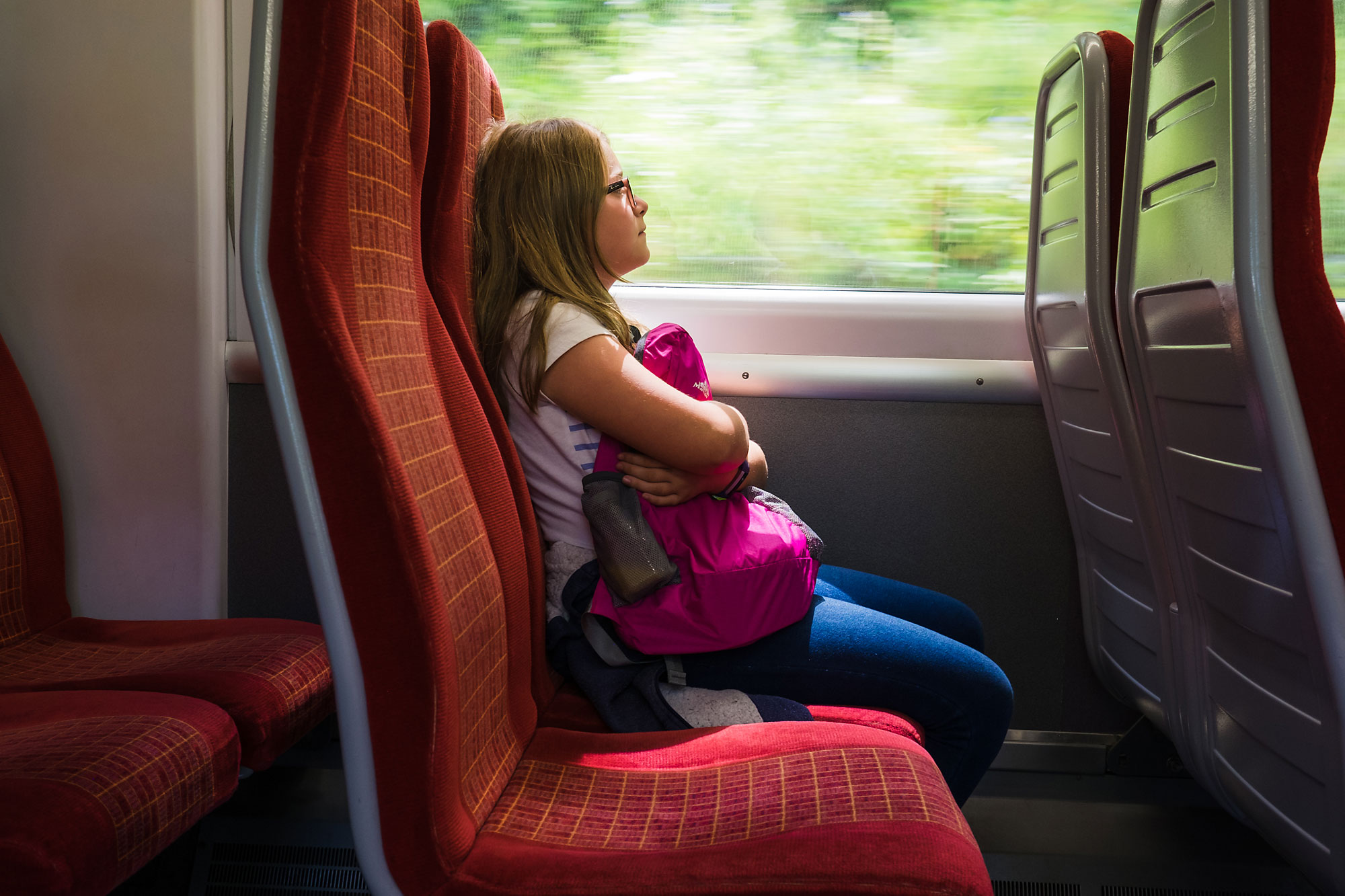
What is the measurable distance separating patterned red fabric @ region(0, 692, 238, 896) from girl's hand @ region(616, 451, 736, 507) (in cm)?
59

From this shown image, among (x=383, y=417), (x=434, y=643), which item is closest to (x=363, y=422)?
(x=383, y=417)

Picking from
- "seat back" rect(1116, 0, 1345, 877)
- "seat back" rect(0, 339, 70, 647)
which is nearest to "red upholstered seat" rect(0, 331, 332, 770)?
"seat back" rect(0, 339, 70, 647)

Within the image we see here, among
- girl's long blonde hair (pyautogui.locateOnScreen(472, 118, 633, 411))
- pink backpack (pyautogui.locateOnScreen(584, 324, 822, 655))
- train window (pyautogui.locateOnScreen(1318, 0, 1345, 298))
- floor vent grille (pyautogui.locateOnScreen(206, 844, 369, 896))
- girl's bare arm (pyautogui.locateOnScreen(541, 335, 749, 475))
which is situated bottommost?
floor vent grille (pyautogui.locateOnScreen(206, 844, 369, 896))

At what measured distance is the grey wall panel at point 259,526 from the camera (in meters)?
1.96

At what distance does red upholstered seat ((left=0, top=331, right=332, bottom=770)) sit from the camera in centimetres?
130

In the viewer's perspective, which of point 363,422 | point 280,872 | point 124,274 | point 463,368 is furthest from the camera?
point 124,274

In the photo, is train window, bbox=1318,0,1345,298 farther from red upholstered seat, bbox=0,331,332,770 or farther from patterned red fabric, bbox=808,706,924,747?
red upholstered seat, bbox=0,331,332,770

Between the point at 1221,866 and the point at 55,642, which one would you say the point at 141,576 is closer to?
the point at 55,642

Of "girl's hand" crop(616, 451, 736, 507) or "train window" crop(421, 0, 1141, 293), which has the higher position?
"train window" crop(421, 0, 1141, 293)

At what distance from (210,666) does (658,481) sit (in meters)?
0.72

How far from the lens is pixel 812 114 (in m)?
1.92

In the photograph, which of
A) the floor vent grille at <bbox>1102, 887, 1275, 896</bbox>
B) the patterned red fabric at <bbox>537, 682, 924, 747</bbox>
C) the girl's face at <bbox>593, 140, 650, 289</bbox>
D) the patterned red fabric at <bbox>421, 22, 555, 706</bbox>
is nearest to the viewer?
the patterned red fabric at <bbox>421, 22, 555, 706</bbox>

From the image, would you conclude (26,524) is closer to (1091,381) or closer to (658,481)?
(658,481)

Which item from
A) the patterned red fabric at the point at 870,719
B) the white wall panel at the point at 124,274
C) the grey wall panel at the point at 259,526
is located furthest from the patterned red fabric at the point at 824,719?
the white wall panel at the point at 124,274
